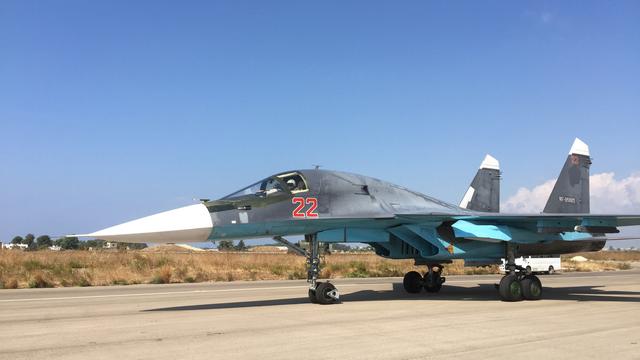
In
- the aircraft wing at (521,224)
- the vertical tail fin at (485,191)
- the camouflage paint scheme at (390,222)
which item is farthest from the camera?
the vertical tail fin at (485,191)

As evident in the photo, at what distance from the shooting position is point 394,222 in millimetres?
12500

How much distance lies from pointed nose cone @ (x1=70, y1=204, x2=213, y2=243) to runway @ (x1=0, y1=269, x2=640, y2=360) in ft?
4.68

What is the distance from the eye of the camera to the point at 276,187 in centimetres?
1152

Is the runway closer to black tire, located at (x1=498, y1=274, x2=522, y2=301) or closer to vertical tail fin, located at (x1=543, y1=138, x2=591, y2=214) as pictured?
black tire, located at (x1=498, y1=274, x2=522, y2=301)

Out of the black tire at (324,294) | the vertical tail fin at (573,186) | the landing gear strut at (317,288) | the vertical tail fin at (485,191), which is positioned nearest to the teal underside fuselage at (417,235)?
the landing gear strut at (317,288)

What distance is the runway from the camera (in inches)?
242

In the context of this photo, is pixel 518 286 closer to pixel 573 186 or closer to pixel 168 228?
pixel 573 186

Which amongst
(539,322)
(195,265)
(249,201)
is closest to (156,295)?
(249,201)

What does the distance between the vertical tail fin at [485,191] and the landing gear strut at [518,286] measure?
656cm

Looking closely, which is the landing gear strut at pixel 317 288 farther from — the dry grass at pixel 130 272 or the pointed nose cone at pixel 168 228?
the dry grass at pixel 130 272

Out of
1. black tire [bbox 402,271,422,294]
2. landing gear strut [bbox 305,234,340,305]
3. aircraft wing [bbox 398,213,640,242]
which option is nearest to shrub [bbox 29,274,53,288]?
landing gear strut [bbox 305,234,340,305]

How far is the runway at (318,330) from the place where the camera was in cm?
616

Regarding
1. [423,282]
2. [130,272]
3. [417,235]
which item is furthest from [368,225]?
[130,272]

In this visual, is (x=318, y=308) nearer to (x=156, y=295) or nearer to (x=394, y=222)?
(x=394, y=222)
